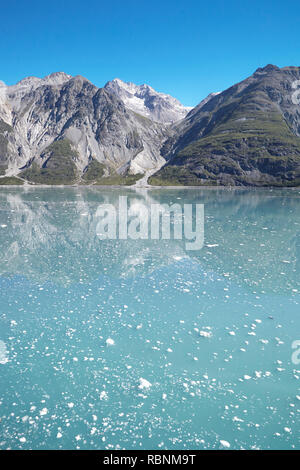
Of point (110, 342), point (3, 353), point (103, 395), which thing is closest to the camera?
point (103, 395)

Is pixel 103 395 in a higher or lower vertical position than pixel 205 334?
lower

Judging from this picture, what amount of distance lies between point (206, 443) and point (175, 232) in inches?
1067

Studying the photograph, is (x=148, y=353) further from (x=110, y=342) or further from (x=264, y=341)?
(x=264, y=341)

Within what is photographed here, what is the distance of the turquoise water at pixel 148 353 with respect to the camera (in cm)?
766

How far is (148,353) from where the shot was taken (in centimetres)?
1085

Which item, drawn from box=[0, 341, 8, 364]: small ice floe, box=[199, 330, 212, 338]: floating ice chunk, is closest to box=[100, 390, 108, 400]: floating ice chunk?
box=[0, 341, 8, 364]: small ice floe

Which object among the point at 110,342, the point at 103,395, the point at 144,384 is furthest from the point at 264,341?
the point at 103,395

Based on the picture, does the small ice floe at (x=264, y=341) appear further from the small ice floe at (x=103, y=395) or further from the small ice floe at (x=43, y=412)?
the small ice floe at (x=43, y=412)

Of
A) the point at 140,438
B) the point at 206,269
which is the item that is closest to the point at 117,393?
the point at 140,438

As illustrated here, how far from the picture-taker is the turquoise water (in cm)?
766

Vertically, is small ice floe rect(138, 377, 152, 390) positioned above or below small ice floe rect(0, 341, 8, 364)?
below

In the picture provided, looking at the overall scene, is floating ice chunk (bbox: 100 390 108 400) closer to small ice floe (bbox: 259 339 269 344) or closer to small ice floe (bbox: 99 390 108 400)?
small ice floe (bbox: 99 390 108 400)
